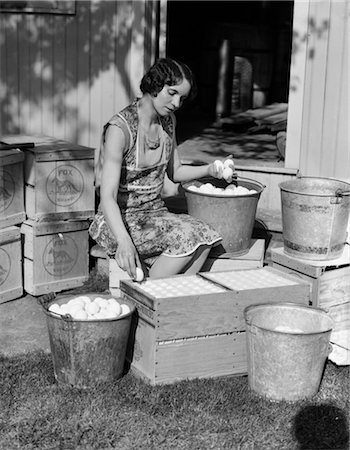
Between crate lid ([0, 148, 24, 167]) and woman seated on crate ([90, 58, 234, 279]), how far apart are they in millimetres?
983

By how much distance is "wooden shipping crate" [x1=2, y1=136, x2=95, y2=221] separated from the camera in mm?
5816

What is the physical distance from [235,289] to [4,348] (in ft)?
5.12

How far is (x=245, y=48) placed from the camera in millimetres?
11789

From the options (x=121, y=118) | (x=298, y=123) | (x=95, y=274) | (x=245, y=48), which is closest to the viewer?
(x=121, y=118)

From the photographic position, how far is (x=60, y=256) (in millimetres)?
6031

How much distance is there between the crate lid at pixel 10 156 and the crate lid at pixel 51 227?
0.48 meters

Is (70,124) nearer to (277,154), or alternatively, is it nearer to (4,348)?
(277,154)

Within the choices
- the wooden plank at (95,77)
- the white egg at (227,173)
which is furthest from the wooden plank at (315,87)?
the wooden plank at (95,77)

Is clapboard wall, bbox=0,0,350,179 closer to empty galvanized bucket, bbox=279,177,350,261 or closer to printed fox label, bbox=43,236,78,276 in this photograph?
empty galvanized bucket, bbox=279,177,350,261

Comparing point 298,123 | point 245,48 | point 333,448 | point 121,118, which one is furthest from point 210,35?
point 333,448

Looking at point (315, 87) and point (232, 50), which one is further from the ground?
point (232, 50)

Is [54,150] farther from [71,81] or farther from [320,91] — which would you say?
[320,91]

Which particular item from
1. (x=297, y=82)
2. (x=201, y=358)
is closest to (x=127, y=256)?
(x=201, y=358)

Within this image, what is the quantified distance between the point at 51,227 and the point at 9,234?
0.32 m
